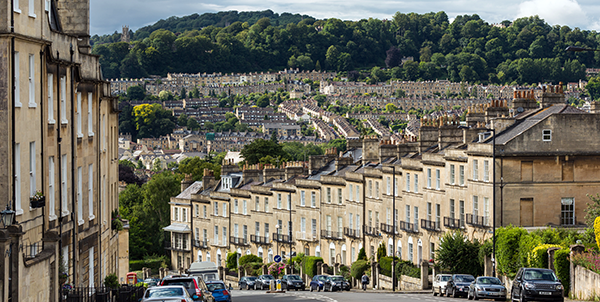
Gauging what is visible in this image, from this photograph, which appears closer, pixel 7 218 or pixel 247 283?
pixel 7 218

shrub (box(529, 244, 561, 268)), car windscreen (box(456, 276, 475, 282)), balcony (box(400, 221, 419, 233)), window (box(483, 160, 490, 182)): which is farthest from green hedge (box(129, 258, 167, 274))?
shrub (box(529, 244, 561, 268))

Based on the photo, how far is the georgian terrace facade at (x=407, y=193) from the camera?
55.6 meters

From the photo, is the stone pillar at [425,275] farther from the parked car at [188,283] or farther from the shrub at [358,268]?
the parked car at [188,283]

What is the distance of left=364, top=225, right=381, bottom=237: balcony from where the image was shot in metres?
69.2

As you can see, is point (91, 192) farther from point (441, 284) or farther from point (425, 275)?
point (425, 275)

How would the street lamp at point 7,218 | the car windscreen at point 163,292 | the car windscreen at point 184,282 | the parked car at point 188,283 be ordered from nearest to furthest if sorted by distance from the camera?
1. the street lamp at point 7,218
2. the car windscreen at point 163,292
3. the parked car at point 188,283
4. the car windscreen at point 184,282

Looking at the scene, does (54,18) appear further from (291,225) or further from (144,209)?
(144,209)

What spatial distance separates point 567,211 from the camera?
2202 inches

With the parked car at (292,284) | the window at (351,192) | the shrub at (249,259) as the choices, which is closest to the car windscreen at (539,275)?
the parked car at (292,284)

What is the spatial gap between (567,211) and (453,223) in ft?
22.0

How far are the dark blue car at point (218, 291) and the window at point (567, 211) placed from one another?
72.0 feet

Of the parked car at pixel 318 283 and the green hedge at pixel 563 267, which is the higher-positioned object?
the green hedge at pixel 563 267

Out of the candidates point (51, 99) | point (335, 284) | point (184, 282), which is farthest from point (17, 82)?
point (335, 284)

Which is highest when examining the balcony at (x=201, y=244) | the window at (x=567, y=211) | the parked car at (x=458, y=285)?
the window at (x=567, y=211)
